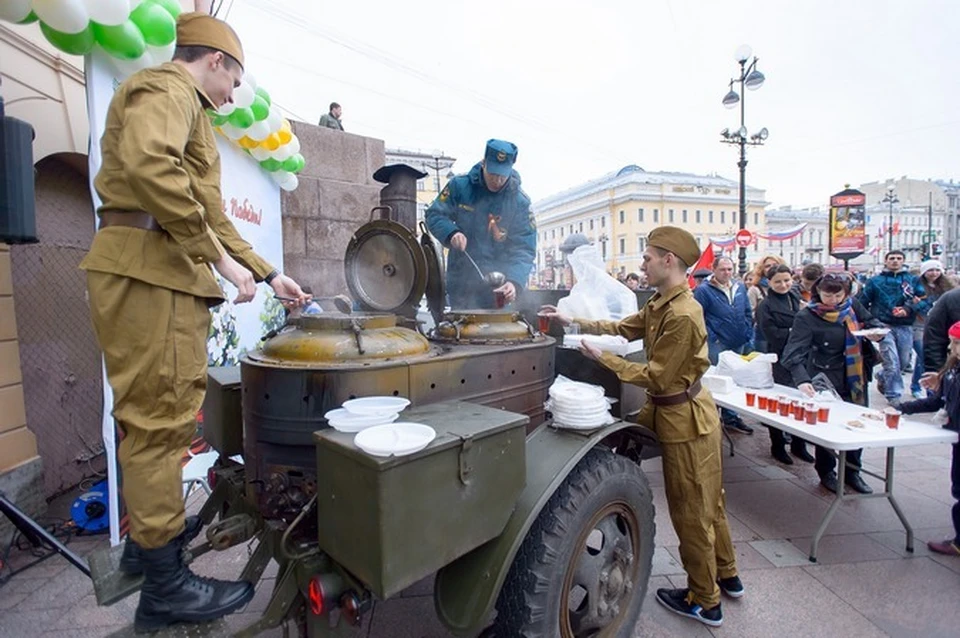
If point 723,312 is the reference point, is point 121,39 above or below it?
above

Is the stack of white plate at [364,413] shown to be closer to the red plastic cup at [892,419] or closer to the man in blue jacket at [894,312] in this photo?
the red plastic cup at [892,419]

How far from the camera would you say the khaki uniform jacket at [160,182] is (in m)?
1.74

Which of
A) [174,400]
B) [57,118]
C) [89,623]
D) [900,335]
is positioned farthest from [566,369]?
[900,335]

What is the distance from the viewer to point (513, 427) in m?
1.95

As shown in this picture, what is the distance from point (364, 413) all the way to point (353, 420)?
0.21 ft

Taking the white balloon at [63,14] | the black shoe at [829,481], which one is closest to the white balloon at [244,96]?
the white balloon at [63,14]

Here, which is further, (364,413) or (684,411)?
(684,411)

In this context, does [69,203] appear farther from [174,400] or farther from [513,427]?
[513,427]

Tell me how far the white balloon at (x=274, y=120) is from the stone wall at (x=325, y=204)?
1519mm

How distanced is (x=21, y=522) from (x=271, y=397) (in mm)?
2287

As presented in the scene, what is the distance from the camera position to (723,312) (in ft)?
20.4

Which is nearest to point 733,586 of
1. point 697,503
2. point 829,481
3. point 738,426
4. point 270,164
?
point 697,503

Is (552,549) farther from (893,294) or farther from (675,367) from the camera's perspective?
(893,294)

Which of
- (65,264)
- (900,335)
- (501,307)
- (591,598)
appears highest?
(65,264)
